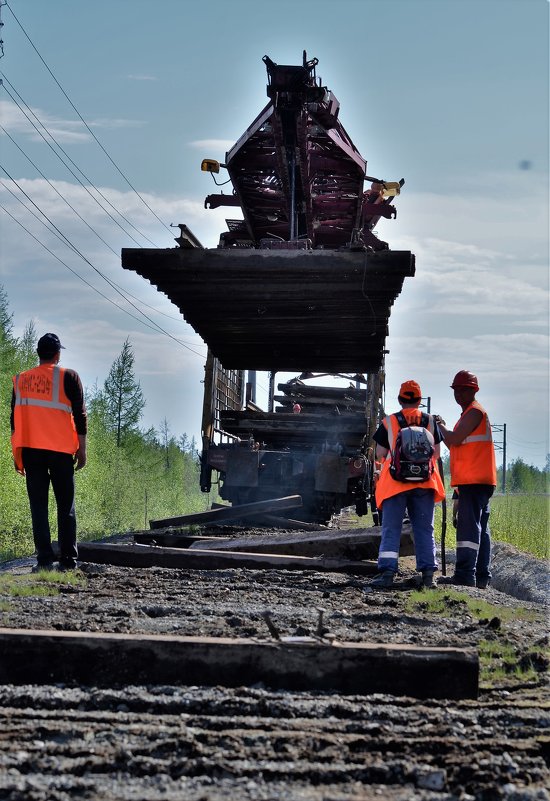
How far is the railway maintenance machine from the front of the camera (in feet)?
31.8

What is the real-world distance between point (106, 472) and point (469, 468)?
102 feet

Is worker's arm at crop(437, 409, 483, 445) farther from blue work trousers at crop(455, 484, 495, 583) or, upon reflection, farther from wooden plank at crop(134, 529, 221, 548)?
wooden plank at crop(134, 529, 221, 548)

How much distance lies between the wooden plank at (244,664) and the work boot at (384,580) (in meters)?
3.51

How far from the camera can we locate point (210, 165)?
11188 millimetres

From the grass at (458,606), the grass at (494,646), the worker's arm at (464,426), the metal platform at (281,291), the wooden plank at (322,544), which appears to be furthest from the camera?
the metal platform at (281,291)

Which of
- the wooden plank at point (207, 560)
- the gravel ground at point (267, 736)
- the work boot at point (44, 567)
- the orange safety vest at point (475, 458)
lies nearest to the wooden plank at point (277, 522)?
the wooden plank at point (207, 560)

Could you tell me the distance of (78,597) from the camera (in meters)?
6.29

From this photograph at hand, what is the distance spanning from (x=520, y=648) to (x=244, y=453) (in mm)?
9361

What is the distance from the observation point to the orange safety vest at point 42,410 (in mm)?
7715

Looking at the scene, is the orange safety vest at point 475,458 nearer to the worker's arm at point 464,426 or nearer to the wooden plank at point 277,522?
the worker's arm at point 464,426

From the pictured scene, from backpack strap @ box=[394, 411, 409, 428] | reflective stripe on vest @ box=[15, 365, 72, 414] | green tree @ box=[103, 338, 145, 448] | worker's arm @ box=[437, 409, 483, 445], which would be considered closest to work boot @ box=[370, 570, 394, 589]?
backpack strap @ box=[394, 411, 409, 428]

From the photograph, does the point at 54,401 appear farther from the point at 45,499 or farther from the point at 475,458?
the point at 475,458

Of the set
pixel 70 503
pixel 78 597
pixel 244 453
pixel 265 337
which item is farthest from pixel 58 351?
pixel 244 453

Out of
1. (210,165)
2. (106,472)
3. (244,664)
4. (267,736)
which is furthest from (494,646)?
(106,472)
